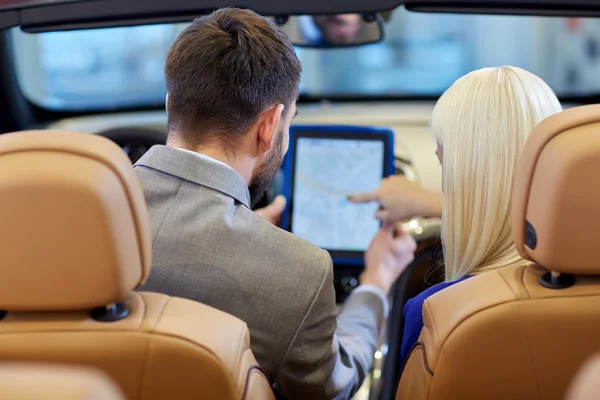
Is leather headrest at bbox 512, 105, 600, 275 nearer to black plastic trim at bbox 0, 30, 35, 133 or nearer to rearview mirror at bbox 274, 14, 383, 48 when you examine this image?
rearview mirror at bbox 274, 14, 383, 48

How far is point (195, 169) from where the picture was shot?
1923mm

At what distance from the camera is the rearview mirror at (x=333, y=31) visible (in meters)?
3.17

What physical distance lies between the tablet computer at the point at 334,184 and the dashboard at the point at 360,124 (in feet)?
0.76

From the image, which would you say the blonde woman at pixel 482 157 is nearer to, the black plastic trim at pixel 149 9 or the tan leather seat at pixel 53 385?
the black plastic trim at pixel 149 9

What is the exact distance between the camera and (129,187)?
1461 millimetres

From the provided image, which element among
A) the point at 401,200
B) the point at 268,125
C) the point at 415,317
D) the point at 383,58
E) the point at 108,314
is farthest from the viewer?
the point at 383,58

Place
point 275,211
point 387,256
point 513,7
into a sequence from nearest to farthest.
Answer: point 513,7 < point 387,256 < point 275,211

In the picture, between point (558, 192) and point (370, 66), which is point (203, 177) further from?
point (370, 66)

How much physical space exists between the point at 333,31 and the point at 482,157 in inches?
54.9

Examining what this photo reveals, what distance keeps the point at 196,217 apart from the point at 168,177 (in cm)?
11

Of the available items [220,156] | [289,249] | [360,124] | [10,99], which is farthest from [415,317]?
[10,99]

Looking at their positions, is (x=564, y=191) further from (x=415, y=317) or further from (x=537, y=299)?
(x=415, y=317)

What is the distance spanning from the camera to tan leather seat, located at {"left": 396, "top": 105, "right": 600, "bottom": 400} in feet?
4.91

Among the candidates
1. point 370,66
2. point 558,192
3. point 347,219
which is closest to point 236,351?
point 558,192
